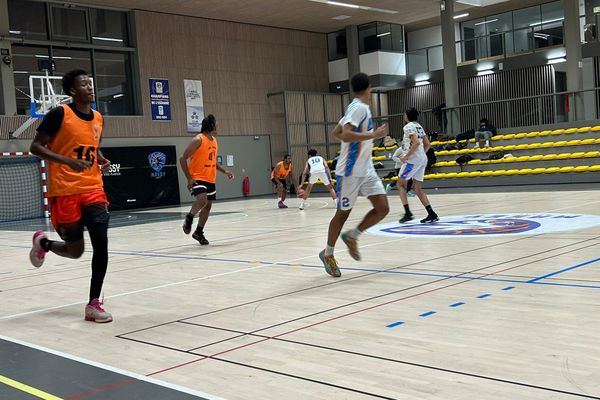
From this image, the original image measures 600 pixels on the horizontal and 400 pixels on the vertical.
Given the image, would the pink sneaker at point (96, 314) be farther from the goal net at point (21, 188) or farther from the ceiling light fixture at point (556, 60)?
the ceiling light fixture at point (556, 60)

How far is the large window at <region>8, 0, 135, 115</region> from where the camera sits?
2245 centimetres

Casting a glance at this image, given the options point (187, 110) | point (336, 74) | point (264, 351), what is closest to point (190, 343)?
point (264, 351)

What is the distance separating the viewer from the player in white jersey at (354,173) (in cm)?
604

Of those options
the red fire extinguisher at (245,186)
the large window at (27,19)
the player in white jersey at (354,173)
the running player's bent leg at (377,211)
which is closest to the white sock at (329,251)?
the player in white jersey at (354,173)

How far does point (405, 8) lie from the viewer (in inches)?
1069

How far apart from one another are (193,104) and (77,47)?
4.87 m

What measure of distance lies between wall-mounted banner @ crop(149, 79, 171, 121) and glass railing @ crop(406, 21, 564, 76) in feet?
36.3

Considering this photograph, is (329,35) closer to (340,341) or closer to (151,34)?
(151,34)

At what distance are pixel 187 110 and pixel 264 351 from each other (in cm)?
2338

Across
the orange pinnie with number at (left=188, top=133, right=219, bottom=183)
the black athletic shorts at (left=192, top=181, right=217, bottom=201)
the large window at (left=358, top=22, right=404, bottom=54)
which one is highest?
the large window at (left=358, top=22, right=404, bottom=54)

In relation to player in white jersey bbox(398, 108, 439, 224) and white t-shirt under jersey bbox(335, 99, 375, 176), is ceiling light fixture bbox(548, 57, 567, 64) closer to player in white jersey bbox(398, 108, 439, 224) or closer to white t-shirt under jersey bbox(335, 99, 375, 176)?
player in white jersey bbox(398, 108, 439, 224)

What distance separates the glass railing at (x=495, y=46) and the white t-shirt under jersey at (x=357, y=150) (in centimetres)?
2245

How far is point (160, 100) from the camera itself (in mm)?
25438

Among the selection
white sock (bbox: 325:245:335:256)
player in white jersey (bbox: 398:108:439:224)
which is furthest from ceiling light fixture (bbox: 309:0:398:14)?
white sock (bbox: 325:245:335:256)
